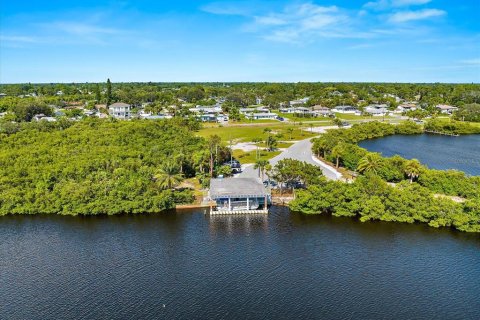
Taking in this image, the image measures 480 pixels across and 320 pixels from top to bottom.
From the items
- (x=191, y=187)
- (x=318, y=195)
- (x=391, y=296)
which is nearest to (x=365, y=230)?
(x=318, y=195)

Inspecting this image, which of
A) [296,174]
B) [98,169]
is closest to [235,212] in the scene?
[296,174]

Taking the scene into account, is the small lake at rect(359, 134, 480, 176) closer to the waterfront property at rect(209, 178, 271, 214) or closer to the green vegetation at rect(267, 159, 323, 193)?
the green vegetation at rect(267, 159, 323, 193)

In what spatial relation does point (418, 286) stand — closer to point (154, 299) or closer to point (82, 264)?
point (154, 299)

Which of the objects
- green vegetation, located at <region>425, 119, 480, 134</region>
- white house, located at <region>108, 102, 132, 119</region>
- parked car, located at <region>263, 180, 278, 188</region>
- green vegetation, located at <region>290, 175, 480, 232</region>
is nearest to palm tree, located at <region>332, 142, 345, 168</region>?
parked car, located at <region>263, 180, 278, 188</region>

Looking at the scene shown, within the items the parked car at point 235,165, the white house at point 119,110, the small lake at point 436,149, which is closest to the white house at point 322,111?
the small lake at point 436,149

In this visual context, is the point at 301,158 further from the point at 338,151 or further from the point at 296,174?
the point at 296,174
